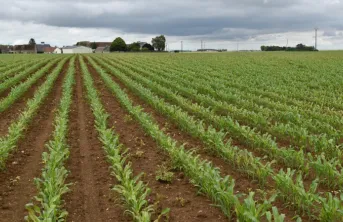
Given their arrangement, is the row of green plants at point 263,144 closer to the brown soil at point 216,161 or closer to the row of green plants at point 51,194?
the brown soil at point 216,161

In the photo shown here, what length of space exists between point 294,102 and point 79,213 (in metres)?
9.11

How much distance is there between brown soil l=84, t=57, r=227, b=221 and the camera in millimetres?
4849

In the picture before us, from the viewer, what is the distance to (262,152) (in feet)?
24.0

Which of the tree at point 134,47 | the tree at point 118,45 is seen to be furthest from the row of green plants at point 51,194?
the tree at point 118,45

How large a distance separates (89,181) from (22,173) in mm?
1285

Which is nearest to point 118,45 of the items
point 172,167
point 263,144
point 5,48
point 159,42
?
point 159,42

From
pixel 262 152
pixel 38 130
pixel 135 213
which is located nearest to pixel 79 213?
pixel 135 213

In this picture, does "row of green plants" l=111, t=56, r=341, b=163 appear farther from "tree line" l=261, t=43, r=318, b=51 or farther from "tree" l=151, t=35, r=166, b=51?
"tree" l=151, t=35, r=166, b=51

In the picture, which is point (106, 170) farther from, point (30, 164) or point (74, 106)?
point (74, 106)

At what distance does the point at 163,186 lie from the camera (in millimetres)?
5844

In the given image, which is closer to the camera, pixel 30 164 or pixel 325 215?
pixel 325 215

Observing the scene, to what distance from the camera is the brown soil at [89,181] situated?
4.96 meters

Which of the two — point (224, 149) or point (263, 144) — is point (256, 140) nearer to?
point (263, 144)

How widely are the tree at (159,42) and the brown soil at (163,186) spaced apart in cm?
11398
